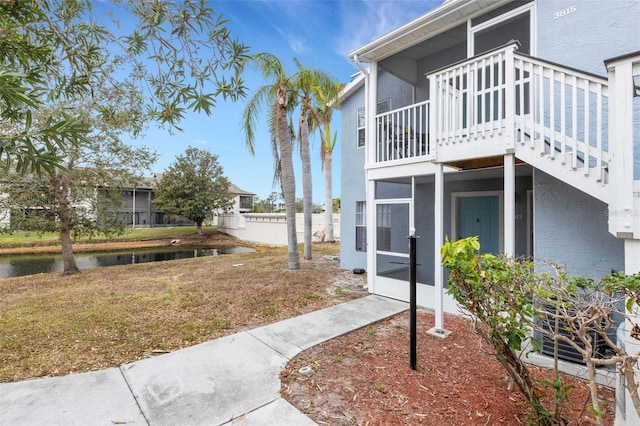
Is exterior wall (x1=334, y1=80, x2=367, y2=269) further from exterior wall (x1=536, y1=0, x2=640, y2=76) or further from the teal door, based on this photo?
exterior wall (x1=536, y1=0, x2=640, y2=76)

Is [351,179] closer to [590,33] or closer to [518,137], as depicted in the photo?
[518,137]

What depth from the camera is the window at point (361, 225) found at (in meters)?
9.42

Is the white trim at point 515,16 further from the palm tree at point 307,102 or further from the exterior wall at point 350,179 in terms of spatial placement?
the palm tree at point 307,102

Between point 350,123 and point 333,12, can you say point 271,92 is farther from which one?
point 333,12

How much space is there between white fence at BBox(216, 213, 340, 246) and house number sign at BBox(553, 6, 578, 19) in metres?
14.7

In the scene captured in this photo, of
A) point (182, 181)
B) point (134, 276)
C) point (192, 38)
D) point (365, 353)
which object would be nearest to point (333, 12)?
point (192, 38)

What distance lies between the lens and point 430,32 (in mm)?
5762

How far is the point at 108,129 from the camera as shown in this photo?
9414 mm

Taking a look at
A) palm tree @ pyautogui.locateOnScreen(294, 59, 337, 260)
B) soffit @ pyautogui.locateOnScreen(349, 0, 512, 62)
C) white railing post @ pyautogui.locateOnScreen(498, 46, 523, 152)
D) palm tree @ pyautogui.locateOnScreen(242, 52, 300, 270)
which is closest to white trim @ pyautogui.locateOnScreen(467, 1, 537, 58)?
soffit @ pyautogui.locateOnScreen(349, 0, 512, 62)

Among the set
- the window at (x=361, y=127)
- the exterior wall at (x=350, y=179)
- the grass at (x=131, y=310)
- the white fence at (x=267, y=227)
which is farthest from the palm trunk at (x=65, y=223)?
the white fence at (x=267, y=227)

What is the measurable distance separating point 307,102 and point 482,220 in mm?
6984

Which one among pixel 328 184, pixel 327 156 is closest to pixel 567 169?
pixel 328 184

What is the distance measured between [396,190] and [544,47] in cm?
441

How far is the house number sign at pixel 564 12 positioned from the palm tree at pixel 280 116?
6.64 meters
